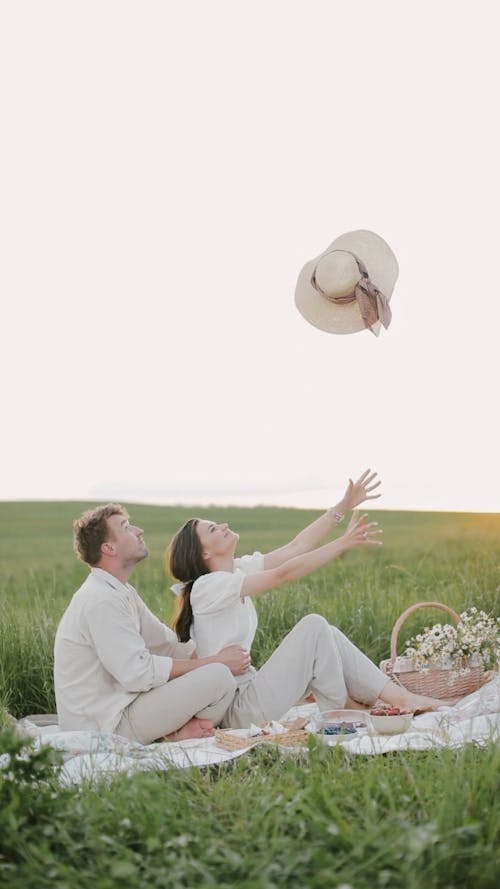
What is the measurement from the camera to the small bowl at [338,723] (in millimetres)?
5172

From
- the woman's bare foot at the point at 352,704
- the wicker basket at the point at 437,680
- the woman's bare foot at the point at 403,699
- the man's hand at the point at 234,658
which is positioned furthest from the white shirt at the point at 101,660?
the wicker basket at the point at 437,680

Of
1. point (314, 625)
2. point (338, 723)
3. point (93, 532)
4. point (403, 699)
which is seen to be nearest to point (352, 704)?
point (403, 699)

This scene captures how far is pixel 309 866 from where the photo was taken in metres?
3.49

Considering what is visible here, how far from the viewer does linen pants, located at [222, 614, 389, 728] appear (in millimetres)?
5895

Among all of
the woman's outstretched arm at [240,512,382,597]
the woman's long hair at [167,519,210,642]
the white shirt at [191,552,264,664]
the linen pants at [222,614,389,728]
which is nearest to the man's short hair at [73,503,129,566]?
the woman's long hair at [167,519,210,642]

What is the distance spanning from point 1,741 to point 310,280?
3.76 metres

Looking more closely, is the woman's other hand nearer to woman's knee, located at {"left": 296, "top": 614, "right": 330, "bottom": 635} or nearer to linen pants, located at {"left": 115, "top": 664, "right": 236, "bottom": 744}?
linen pants, located at {"left": 115, "top": 664, "right": 236, "bottom": 744}

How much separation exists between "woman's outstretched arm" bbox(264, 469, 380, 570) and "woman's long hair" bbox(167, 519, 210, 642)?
2.07 feet

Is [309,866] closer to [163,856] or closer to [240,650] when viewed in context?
[163,856]

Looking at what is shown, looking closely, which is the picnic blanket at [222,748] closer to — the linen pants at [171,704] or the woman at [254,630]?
the linen pants at [171,704]

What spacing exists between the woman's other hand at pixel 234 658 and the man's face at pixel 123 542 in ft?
2.18

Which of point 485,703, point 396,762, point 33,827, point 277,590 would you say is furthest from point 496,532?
point 33,827

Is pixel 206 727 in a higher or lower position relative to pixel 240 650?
lower

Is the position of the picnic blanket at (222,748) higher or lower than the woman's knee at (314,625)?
lower
